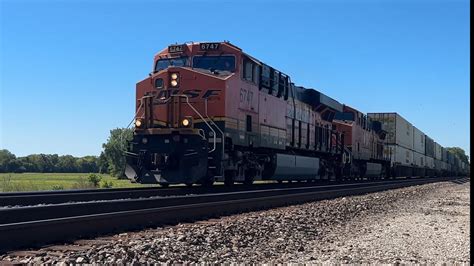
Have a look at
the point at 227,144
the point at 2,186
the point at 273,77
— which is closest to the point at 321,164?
the point at 273,77

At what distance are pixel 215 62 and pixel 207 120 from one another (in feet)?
7.26

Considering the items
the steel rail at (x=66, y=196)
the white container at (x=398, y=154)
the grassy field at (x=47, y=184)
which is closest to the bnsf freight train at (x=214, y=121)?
the steel rail at (x=66, y=196)

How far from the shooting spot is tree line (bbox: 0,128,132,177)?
148ft

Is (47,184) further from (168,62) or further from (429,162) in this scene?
(429,162)

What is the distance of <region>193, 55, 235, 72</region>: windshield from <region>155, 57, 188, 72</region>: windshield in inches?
17.5

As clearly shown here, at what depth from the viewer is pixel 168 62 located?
1683 cm

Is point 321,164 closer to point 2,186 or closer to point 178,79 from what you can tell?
point 178,79

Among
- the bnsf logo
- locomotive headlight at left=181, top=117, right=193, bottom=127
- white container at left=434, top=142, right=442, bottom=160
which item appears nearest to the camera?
locomotive headlight at left=181, top=117, right=193, bottom=127

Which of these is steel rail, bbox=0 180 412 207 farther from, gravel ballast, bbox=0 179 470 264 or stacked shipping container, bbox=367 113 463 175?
stacked shipping container, bbox=367 113 463 175

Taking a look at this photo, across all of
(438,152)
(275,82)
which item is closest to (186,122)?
(275,82)

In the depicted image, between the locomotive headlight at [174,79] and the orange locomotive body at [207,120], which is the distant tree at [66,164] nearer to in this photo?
the orange locomotive body at [207,120]

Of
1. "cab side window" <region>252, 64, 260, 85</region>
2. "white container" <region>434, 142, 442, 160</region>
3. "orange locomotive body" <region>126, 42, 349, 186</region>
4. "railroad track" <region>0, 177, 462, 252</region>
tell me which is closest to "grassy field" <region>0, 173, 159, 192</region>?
"orange locomotive body" <region>126, 42, 349, 186</region>

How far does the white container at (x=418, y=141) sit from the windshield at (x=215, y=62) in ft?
126

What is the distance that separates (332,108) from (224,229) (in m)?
22.9
